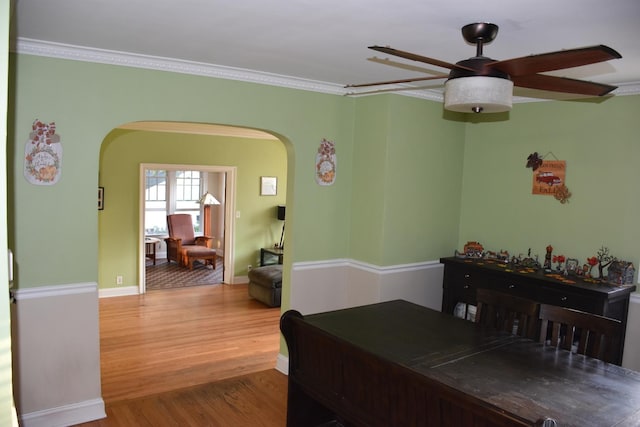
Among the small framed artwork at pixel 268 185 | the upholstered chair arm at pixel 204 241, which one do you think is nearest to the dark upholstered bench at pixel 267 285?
the small framed artwork at pixel 268 185

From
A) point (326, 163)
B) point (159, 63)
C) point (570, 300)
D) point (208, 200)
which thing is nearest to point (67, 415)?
point (159, 63)

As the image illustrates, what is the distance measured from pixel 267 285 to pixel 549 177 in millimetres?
4034

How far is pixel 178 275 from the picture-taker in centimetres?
879

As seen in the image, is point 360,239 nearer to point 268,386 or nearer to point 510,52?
point 268,386

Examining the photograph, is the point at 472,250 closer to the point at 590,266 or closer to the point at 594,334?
the point at 590,266

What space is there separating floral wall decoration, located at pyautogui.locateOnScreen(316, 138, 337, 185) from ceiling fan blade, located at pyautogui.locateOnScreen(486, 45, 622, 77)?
2379 mm

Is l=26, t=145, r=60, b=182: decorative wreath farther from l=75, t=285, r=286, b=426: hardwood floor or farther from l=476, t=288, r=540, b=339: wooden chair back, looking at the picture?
l=476, t=288, r=540, b=339: wooden chair back

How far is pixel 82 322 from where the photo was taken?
3.41 m

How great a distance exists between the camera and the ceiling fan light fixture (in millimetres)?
2080

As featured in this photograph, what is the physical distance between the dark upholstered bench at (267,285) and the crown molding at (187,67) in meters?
3.28

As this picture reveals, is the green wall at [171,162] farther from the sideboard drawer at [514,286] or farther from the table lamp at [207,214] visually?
the sideboard drawer at [514,286]

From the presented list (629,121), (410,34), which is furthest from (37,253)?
(629,121)

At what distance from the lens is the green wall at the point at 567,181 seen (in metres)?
3.80

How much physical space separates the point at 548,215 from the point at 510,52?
1869 mm
